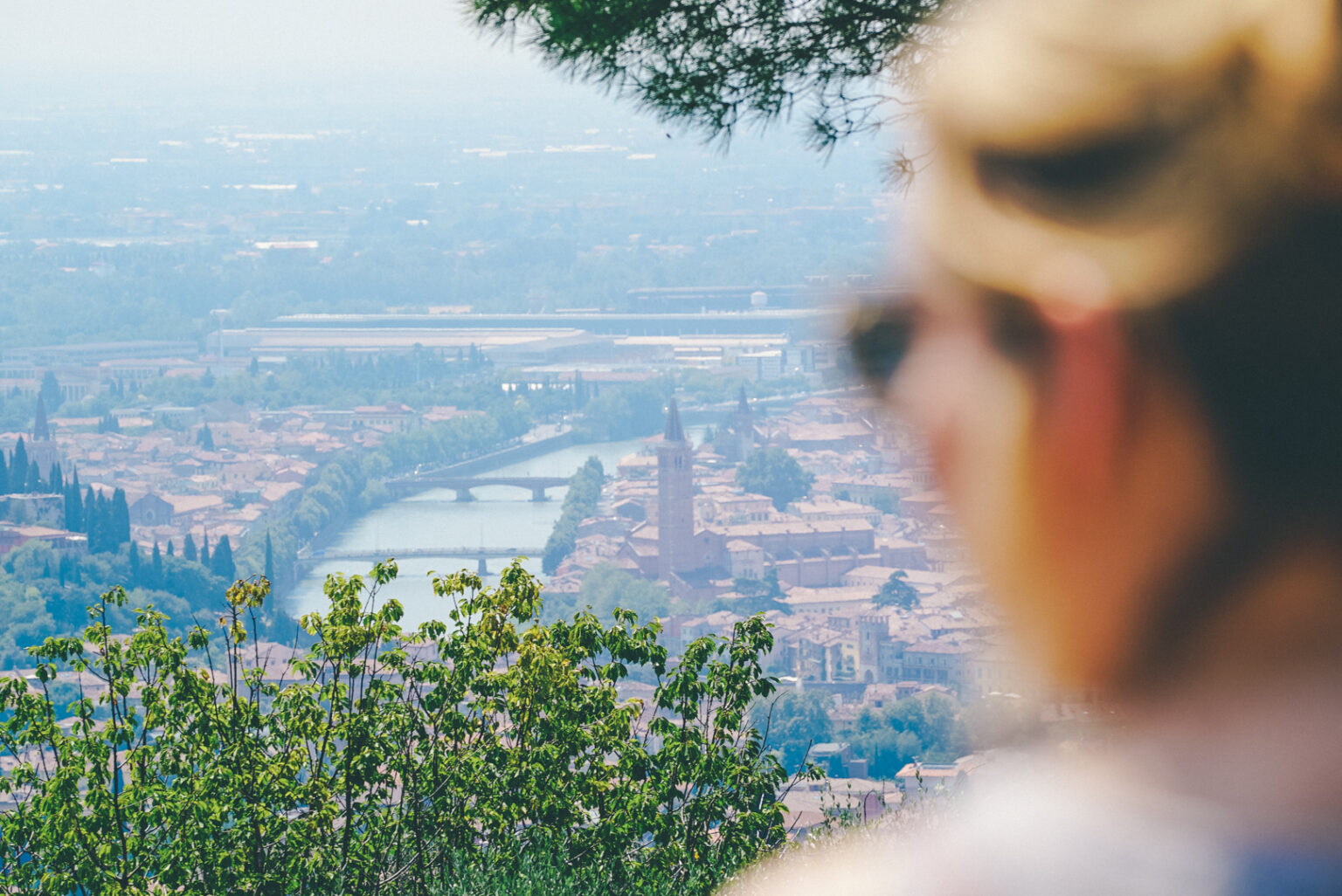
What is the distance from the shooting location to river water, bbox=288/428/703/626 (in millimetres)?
23530

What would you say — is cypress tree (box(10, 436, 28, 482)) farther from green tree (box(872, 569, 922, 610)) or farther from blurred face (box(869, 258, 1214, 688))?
blurred face (box(869, 258, 1214, 688))

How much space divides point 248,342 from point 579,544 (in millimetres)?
19710

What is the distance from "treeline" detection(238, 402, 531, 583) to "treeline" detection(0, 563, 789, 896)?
19.9 metres

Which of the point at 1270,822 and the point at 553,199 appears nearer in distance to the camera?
the point at 1270,822

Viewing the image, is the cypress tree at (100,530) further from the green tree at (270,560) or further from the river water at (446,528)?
the river water at (446,528)

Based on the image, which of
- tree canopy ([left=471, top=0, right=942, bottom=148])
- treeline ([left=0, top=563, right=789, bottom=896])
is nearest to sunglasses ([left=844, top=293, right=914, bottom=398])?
tree canopy ([left=471, top=0, right=942, bottom=148])

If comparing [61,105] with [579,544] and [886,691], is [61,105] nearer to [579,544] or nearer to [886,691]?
[579,544]

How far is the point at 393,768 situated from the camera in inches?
79.7

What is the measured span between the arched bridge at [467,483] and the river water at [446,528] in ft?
0.47

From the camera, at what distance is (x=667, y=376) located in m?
35.8

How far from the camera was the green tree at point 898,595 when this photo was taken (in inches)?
756

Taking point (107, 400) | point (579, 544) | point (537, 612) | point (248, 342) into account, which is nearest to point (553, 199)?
point (248, 342)

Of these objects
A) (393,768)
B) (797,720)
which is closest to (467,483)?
(797,720)

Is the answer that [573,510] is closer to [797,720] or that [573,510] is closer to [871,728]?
[797,720]
